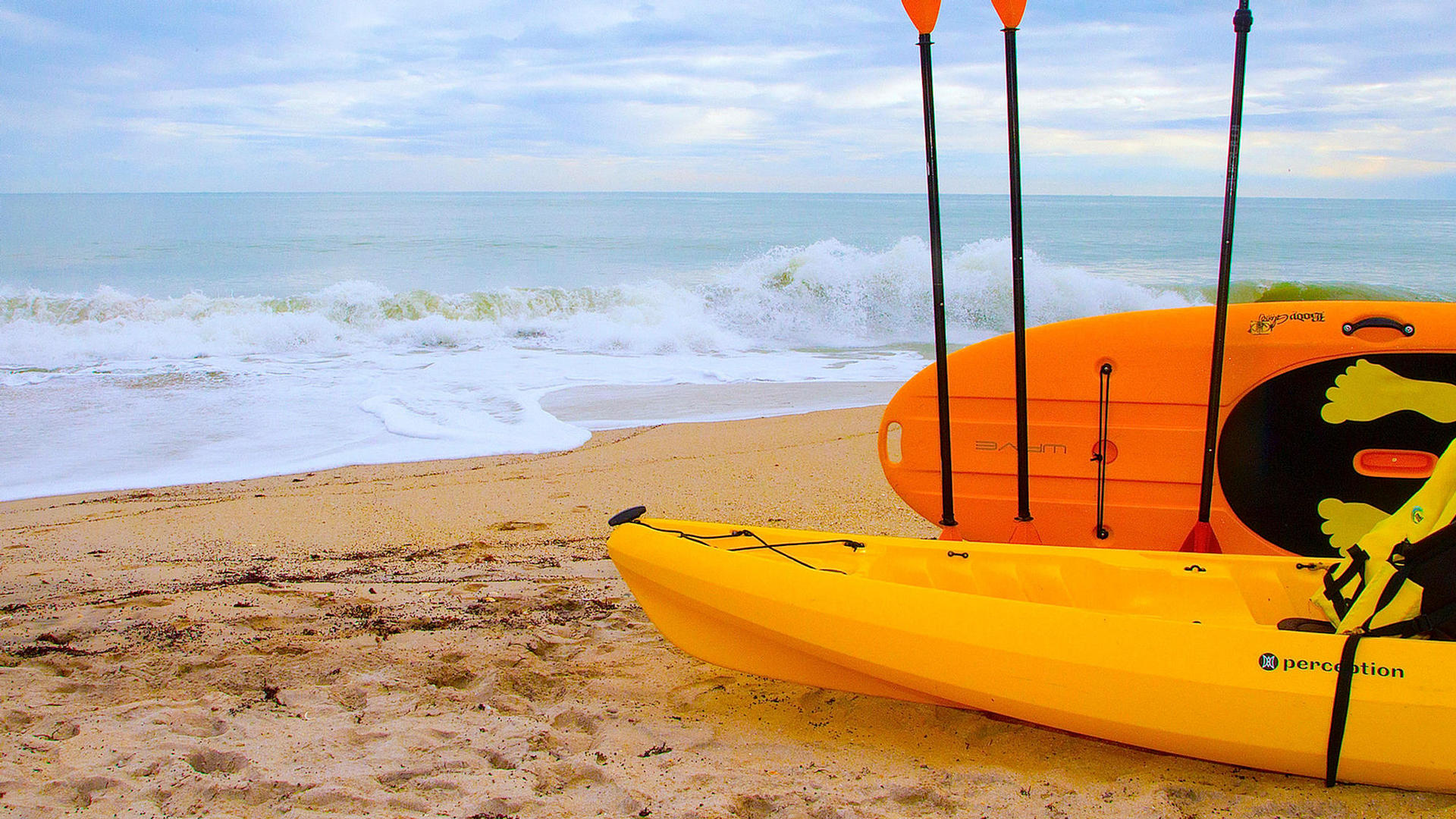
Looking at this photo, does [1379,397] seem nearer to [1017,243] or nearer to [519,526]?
[1017,243]

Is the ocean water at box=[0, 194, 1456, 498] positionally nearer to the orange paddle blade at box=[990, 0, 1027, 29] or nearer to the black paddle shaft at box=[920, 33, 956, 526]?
the black paddle shaft at box=[920, 33, 956, 526]

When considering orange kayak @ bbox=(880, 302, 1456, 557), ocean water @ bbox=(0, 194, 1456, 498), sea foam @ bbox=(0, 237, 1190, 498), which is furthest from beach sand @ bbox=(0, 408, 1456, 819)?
ocean water @ bbox=(0, 194, 1456, 498)

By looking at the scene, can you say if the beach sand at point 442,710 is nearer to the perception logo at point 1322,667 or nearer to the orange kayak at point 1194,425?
the perception logo at point 1322,667

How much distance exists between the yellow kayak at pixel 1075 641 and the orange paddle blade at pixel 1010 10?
5.41 ft

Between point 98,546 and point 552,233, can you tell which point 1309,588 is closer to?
point 98,546

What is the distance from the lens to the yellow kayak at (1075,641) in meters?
1.91

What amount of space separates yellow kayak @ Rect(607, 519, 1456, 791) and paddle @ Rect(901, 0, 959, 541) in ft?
1.64

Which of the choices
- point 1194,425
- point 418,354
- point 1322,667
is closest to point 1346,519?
point 1194,425

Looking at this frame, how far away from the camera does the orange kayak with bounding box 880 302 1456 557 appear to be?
2.96 m

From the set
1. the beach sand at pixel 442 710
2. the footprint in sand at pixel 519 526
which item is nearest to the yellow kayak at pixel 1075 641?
the beach sand at pixel 442 710

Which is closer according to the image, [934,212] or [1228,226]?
[1228,226]

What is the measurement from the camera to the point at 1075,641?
206 centimetres

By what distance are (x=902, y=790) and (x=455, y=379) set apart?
731 centimetres

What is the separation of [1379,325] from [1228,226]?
66cm
